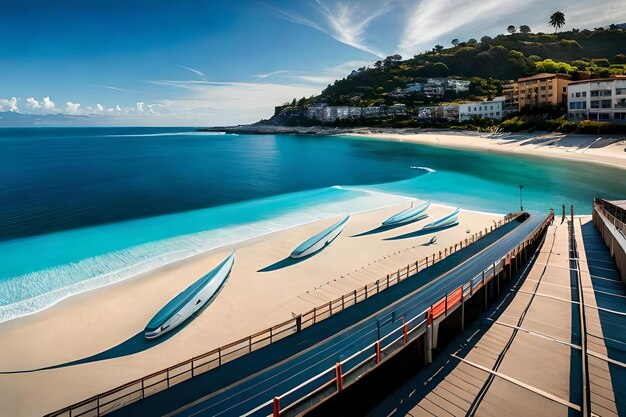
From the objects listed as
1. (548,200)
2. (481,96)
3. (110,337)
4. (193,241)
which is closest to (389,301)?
(110,337)

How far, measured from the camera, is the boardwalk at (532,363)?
29.3ft

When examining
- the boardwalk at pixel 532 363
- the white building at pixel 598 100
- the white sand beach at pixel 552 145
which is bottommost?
the boardwalk at pixel 532 363

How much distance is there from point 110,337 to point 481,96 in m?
171

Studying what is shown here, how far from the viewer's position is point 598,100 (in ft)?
273

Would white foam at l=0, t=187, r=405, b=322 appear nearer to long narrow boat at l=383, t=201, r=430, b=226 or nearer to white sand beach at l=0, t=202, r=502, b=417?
white sand beach at l=0, t=202, r=502, b=417

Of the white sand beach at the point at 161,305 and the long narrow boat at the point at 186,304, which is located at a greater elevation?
the long narrow boat at the point at 186,304

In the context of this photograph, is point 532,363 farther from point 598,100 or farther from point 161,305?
point 598,100

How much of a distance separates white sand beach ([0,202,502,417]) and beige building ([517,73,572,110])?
8966cm

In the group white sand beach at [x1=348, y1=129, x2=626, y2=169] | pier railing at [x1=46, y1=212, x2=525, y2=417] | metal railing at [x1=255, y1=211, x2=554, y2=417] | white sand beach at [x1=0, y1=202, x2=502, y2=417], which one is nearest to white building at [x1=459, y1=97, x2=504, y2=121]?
white sand beach at [x1=348, y1=129, x2=626, y2=169]

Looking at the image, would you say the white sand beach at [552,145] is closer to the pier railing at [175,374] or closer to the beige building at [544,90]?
the beige building at [544,90]

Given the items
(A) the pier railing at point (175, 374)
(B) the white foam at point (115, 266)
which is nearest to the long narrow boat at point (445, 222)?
(B) the white foam at point (115, 266)

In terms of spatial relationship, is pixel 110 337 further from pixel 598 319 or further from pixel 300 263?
pixel 598 319

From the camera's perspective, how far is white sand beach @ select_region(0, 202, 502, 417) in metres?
14.4

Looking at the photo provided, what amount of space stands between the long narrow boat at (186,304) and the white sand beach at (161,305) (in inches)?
23.4
